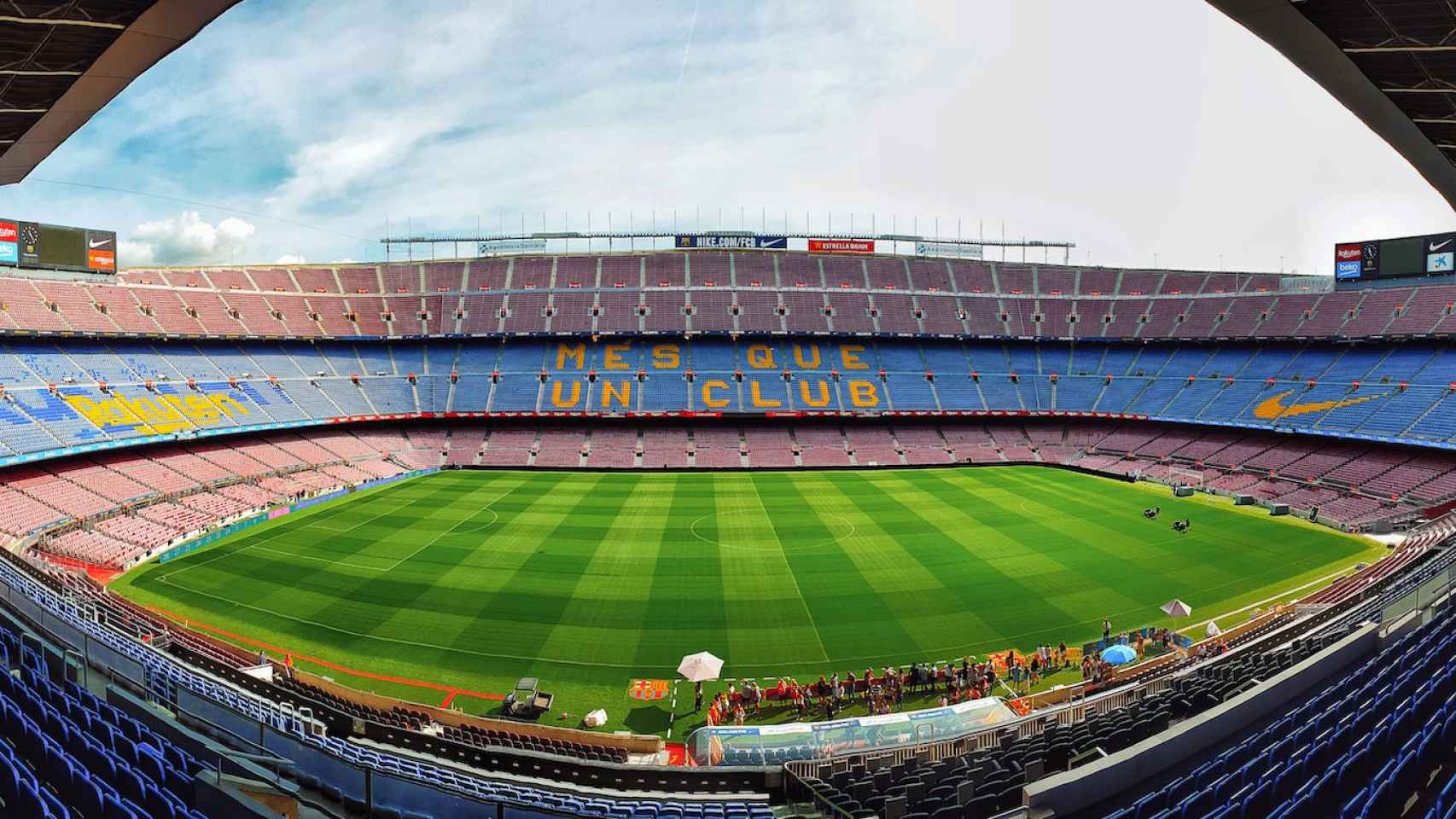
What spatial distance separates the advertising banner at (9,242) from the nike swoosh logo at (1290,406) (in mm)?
88249

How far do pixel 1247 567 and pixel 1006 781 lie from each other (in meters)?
26.2

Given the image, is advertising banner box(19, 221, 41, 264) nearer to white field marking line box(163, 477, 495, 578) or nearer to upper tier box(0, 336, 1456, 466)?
upper tier box(0, 336, 1456, 466)

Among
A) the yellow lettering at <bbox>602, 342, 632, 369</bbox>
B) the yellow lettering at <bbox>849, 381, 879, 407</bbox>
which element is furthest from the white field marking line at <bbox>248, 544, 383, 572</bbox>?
the yellow lettering at <bbox>849, 381, 879, 407</bbox>

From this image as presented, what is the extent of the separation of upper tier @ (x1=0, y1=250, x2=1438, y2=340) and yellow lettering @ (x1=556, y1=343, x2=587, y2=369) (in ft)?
5.10

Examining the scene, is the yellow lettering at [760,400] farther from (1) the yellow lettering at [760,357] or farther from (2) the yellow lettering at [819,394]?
(1) the yellow lettering at [760,357]

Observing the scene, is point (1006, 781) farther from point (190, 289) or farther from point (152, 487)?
point (190, 289)

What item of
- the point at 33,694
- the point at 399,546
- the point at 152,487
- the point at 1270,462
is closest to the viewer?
the point at 33,694

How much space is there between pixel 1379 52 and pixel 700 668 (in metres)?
17.1

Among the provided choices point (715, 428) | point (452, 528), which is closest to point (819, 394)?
point (715, 428)

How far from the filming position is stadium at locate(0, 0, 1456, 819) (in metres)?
8.95

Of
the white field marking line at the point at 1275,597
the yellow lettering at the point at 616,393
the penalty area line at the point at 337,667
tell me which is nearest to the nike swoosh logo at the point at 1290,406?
the white field marking line at the point at 1275,597

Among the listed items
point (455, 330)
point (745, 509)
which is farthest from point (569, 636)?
point (455, 330)

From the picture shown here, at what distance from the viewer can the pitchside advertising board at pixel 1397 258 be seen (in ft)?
166

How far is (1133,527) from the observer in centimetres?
3534
